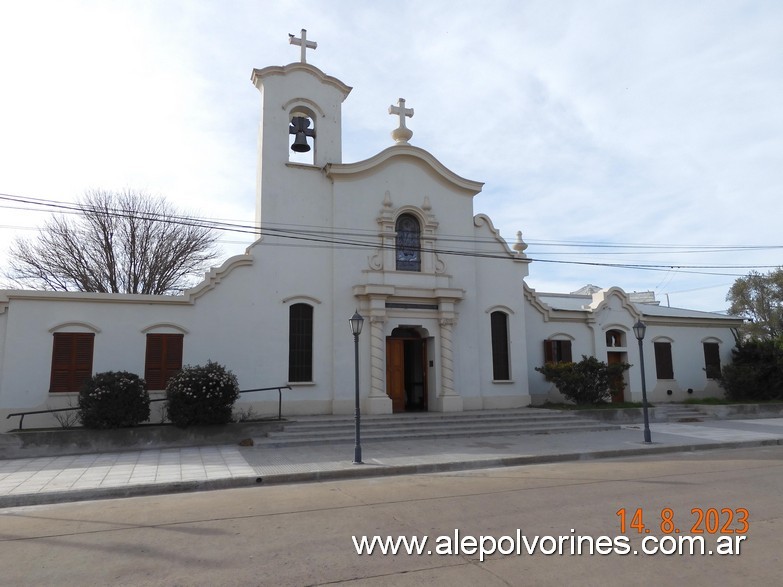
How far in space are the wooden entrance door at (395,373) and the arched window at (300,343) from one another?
9.63 ft

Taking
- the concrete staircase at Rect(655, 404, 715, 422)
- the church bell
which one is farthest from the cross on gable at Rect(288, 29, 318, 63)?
the concrete staircase at Rect(655, 404, 715, 422)

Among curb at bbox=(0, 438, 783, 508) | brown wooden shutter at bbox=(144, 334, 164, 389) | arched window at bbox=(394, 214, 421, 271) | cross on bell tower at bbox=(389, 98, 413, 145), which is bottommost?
curb at bbox=(0, 438, 783, 508)

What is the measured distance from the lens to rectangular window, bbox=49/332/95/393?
15.8 meters

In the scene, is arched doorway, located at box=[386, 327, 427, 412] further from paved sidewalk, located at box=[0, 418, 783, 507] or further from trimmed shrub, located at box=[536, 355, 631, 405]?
trimmed shrub, located at box=[536, 355, 631, 405]

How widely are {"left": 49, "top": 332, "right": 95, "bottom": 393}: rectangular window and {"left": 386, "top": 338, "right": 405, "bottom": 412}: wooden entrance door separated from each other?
9386mm

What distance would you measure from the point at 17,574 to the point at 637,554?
21.0 ft

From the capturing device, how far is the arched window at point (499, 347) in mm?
21016

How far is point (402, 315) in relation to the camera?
19422 millimetres

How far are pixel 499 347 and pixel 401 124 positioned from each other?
9.31 metres

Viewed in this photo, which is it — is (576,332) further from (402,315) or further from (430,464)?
(430,464)

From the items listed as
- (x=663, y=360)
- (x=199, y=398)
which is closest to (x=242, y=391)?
(x=199, y=398)

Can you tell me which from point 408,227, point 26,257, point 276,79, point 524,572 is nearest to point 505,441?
point 408,227

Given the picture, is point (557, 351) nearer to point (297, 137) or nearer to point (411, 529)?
point (297, 137)

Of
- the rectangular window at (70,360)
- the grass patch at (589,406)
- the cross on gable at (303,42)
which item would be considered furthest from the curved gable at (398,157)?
the rectangular window at (70,360)
